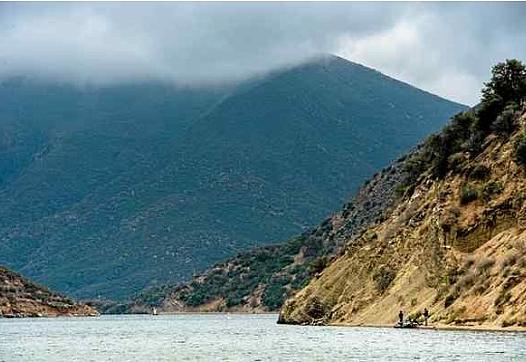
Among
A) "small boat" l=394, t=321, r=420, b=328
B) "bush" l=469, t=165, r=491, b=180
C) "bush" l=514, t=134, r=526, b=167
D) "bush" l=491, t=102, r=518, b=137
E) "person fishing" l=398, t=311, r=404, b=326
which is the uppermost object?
"bush" l=491, t=102, r=518, b=137

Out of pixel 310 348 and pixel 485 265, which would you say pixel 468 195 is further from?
pixel 310 348

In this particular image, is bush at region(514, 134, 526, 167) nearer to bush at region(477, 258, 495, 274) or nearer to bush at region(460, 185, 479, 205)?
bush at region(460, 185, 479, 205)

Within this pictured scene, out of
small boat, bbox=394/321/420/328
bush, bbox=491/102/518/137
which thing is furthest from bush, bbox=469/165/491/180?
small boat, bbox=394/321/420/328

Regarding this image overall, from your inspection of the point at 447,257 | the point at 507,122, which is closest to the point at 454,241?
the point at 447,257

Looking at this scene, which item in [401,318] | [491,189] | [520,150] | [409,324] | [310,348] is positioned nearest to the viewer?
[310,348]

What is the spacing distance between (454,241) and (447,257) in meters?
1.75

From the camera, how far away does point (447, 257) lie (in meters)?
92.0

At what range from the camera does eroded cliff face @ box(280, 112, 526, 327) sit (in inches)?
3187

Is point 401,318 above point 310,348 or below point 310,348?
above

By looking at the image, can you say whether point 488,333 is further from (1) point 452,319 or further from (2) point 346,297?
(2) point 346,297

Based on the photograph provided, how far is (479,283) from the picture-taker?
271 ft

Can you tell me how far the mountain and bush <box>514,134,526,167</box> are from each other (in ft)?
0.26

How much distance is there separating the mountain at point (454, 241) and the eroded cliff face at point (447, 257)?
0.10 meters

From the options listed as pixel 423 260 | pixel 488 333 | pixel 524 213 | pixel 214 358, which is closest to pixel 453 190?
pixel 423 260
